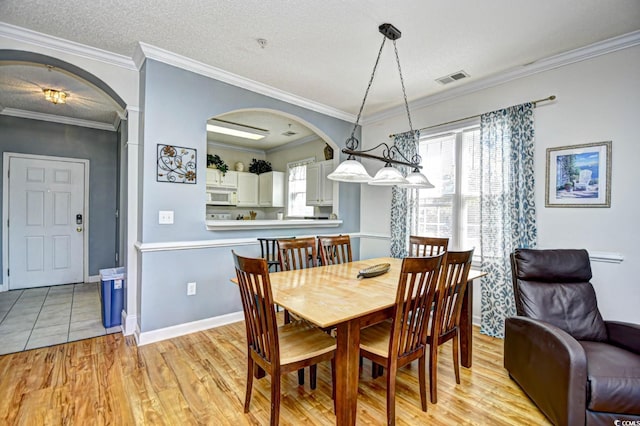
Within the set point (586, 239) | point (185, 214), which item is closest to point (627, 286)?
point (586, 239)

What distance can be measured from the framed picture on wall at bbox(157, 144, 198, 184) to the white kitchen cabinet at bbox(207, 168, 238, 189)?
2.95 metres

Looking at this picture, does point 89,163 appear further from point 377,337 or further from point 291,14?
point 377,337

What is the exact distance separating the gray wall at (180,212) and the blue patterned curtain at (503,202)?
2.79 metres

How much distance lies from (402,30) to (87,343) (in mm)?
4137

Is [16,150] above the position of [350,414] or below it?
above

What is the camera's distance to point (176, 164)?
302cm

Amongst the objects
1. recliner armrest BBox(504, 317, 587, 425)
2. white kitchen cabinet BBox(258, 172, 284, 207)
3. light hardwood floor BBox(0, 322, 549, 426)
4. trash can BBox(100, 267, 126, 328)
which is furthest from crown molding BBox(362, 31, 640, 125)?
trash can BBox(100, 267, 126, 328)

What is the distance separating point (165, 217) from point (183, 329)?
1204 millimetres

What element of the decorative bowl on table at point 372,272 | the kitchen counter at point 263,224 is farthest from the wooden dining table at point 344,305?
the kitchen counter at point 263,224

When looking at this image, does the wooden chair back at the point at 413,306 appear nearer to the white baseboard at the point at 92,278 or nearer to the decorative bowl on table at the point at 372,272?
the decorative bowl on table at the point at 372,272

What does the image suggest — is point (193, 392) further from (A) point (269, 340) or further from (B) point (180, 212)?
(B) point (180, 212)

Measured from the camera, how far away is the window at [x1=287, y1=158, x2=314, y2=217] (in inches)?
242

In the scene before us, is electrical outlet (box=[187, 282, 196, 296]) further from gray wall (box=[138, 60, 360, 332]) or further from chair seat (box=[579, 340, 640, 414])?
chair seat (box=[579, 340, 640, 414])

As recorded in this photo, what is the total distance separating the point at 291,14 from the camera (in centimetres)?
232
